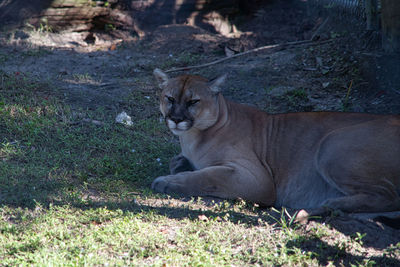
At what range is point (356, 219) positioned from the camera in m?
4.15

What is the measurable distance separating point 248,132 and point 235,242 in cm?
186

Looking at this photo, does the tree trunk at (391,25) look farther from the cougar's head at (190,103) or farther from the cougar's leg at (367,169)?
the cougar's head at (190,103)

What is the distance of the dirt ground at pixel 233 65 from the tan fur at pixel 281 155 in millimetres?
1991

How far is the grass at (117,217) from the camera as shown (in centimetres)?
354

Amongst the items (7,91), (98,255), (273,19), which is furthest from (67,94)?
(273,19)

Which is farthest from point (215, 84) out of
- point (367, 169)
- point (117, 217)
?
point (117, 217)

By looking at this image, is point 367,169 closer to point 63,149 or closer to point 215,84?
A: point 215,84

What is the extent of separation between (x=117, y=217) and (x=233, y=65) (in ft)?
17.7

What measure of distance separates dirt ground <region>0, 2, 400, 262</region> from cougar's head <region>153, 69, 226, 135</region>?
185cm

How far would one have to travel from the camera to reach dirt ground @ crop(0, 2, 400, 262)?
7496 millimetres

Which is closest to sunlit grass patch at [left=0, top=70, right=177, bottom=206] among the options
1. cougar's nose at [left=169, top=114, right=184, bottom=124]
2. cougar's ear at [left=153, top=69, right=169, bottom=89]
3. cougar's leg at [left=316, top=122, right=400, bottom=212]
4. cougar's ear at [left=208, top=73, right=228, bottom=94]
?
cougar's nose at [left=169, top=114, right=184, bottom=124]

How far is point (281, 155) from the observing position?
521 centimetres

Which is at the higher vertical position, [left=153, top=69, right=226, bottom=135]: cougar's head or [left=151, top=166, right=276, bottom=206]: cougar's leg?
[left=153, top=69, right=226, bottom=135]: cougar's head

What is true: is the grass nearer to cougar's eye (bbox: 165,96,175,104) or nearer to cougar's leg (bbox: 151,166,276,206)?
cougar's leg (bbox: 151,166,276,206)
